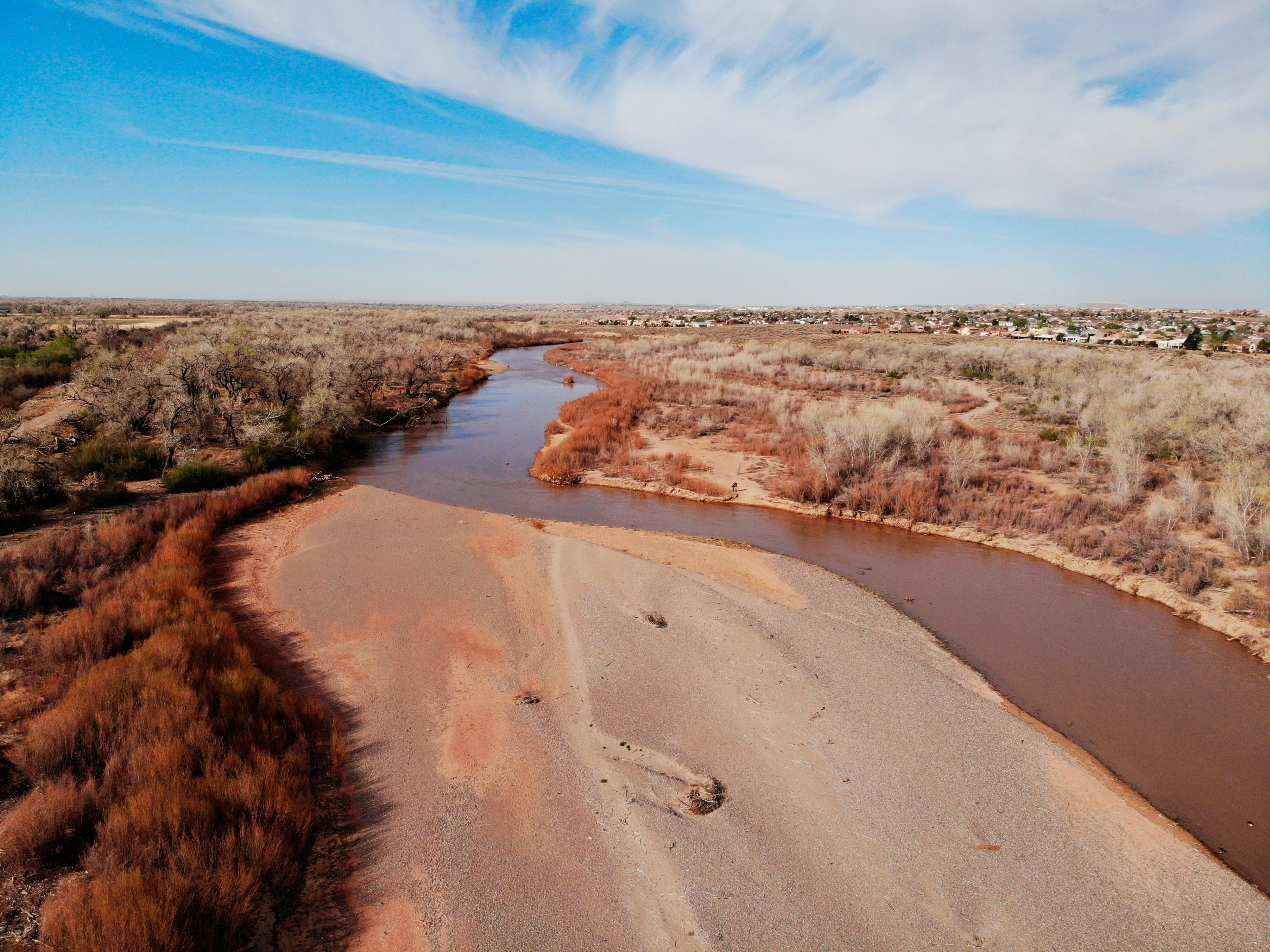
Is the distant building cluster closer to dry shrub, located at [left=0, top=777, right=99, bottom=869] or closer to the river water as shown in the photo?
the river water

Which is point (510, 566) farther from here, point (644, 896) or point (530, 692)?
point (644, 896)

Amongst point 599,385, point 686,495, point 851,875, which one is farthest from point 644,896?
point 599,385

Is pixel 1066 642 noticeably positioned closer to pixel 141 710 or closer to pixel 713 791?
pixel 713 791

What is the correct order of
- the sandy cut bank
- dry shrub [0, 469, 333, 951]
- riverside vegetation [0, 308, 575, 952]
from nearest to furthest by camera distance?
dry shrub [0, 469, 333, 951], riverside vegetation [0, 308, 575, 952], the sandy cut bank

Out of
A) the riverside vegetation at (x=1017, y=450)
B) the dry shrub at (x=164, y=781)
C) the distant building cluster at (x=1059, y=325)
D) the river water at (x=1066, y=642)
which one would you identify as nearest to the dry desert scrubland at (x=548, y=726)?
the dry shrub at (x=164, y=781)

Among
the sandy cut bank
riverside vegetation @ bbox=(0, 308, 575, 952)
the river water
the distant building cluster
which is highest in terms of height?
the distant building cluster

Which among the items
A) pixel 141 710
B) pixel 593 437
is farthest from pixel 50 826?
pixel 593 437

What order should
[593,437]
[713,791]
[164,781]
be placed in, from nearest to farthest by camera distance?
[164,781] → [713,791] → [593,437]

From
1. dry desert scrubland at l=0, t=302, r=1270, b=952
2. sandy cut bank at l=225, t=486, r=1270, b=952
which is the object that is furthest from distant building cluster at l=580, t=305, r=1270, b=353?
sandy cut bank at l=225, t=486, r=1270, b=952
